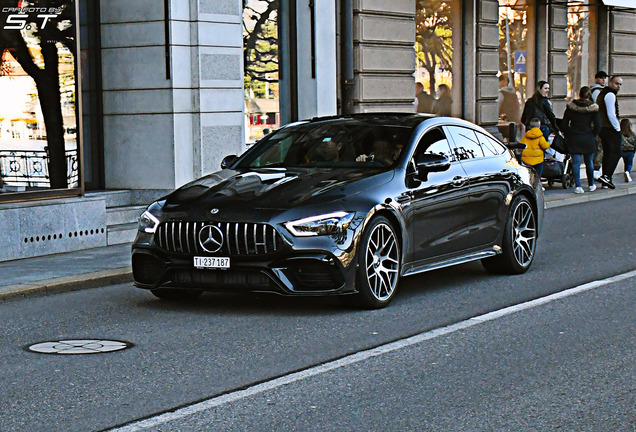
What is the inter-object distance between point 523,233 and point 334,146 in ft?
7.76

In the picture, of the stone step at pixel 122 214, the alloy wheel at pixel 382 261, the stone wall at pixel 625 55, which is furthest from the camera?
the stone wall at pixel 625 55

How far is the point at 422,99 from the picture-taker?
23.6 meters

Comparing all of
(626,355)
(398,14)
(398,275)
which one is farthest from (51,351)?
(398,14)

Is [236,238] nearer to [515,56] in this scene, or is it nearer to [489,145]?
[489,145]

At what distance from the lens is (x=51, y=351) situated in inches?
310

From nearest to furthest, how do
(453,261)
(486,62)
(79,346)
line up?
(79,346) < (453,261) < (486,62)

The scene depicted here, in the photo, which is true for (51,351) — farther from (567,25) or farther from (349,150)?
(567,25)

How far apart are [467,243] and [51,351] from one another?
4110 mm

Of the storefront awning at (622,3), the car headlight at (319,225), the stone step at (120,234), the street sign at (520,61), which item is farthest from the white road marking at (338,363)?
the storefront awning at (622,3)

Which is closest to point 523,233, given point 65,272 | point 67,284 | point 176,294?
point 176,294

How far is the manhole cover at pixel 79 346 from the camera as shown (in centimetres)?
786

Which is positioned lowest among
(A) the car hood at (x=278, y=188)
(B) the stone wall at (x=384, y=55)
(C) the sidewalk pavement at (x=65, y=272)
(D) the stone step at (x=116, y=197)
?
(C) the sidewalk pavement at (x=65, y=272)

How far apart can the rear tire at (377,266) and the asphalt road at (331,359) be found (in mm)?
120

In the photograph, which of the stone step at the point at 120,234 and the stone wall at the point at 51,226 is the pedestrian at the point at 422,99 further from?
the stone wall at the point at 51,226
